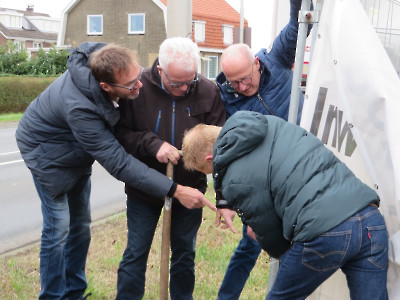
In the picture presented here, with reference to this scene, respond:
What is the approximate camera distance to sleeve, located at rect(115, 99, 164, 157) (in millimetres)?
3021

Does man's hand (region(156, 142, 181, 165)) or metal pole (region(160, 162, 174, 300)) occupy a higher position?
man's hand (region(156, 142, 181, 165))

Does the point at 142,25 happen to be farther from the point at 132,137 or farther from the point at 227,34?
the point at 132,137

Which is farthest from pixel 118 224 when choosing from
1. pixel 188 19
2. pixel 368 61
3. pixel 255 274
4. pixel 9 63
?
pixel 9 63

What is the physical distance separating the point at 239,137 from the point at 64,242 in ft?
5.60

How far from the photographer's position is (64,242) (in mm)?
3314

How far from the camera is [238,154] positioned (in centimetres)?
215

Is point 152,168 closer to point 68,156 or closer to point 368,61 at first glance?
point 68,156

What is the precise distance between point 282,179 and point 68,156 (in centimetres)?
155

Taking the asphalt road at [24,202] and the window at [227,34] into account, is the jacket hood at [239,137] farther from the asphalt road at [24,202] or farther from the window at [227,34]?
the window at [227,34]

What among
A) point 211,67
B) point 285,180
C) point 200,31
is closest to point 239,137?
point 285,180

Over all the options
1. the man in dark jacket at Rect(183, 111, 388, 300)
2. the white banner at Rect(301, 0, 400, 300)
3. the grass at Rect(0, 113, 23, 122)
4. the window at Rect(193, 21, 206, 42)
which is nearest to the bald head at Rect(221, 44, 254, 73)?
the white banner at Rect(301, 0, 400, 300)

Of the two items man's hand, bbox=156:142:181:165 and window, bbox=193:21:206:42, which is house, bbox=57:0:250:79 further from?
man's hand, bbox=156:142:181:165

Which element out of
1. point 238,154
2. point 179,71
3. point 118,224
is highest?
point 179,71

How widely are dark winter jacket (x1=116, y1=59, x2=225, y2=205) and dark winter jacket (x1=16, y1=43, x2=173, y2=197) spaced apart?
13 centimetres
